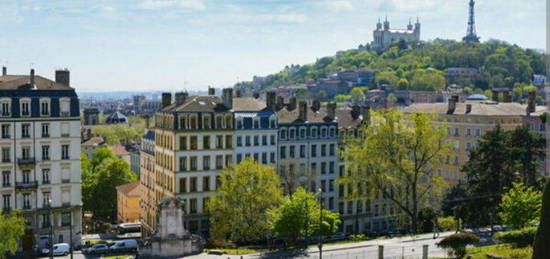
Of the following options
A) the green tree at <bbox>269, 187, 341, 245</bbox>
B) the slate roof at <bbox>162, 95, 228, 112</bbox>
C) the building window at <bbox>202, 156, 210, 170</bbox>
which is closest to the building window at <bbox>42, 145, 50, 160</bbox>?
the slate roof at <bbox>162, 95, 228, 112</bbox>

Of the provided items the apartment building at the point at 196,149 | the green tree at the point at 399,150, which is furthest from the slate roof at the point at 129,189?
the green tree at the point at 399,150

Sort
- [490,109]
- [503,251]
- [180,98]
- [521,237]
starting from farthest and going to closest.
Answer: [490,109] → [180,98] → [521,237] → [503,251]

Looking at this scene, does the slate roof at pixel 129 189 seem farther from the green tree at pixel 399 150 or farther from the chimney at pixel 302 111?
the green tree at pixel 399 150

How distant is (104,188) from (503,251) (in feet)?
201

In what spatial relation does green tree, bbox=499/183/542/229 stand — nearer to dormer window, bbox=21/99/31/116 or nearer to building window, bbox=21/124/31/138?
building window, bbox=21/124/31/138

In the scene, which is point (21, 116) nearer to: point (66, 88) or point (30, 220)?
point (66, 88)

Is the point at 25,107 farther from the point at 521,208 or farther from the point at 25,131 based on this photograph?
the point at 521,208

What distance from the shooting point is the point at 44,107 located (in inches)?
2522

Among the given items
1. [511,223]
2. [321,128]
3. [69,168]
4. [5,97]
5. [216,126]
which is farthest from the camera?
[321,128]

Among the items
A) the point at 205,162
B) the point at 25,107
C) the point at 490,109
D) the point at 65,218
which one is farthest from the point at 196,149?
the point at 490,109

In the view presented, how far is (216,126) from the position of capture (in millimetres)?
70625

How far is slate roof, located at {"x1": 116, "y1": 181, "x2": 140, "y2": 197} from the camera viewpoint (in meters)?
88.1

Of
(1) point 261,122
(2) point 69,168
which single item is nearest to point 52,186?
(2) point 69,168

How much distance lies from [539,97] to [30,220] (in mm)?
129312
